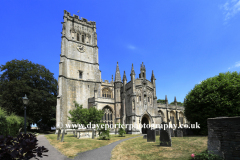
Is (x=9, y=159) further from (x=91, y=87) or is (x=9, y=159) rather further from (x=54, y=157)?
(x=91, y=87)

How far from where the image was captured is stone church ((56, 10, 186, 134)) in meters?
33.3

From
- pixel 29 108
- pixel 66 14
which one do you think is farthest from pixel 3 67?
pixel 66 14

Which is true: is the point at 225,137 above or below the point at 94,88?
below

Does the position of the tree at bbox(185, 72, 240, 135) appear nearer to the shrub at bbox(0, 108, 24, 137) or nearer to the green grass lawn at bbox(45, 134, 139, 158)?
the green grass lawn at bbox(45, 134, 139, 158)

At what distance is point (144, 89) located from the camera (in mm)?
34750

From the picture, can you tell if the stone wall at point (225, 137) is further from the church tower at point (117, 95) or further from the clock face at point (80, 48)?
the clock face at point (80, 48)

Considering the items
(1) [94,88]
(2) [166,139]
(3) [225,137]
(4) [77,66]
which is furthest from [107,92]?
(3) [225,137]

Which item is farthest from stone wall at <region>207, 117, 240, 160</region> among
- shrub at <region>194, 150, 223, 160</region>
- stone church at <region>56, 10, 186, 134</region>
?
stone church at <region>56, 10, 186, 134</region>

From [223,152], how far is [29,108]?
108ft

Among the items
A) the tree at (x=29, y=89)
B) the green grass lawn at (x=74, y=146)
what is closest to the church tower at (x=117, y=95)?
the tree at (x=29, y=89)

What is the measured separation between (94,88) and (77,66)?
630cm

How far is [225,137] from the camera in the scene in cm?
834

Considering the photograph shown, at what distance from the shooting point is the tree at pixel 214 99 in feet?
58.5

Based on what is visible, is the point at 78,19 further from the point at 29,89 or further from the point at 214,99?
the point at 214,99
